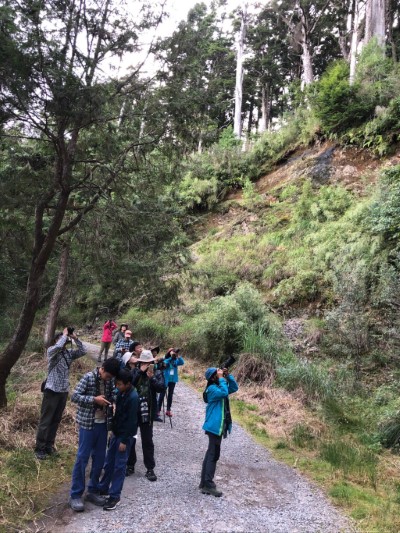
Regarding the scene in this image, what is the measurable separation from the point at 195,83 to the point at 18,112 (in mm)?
3123

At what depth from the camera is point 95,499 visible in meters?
4.90

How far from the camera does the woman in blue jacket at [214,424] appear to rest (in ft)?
18.1

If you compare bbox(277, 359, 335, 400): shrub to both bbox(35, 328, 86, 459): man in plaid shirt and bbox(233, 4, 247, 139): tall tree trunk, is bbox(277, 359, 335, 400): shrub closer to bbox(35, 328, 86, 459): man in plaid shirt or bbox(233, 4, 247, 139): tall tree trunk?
bbox(35, 328, 86, 459): man in plaid shirt

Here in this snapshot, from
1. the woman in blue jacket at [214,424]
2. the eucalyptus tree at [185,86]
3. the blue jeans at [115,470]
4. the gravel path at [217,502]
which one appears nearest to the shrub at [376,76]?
the eucalyptus tree at [185,86]

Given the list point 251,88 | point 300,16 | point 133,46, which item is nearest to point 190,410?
point 133,46

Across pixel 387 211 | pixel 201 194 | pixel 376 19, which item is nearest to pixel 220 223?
pixel 201 194

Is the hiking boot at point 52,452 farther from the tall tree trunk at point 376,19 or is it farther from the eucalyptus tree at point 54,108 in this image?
the tall tree trunk at point 376,19

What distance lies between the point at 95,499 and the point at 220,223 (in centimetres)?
2056

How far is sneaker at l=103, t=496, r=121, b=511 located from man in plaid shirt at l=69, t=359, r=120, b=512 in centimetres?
9

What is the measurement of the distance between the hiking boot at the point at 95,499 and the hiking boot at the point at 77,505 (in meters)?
0.15

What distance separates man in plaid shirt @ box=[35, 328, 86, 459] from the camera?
6.14 meters

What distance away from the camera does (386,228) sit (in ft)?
41.4

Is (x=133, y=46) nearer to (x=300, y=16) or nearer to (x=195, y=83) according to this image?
(x=195, y=83)

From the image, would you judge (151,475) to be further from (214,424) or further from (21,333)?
(21,333)
